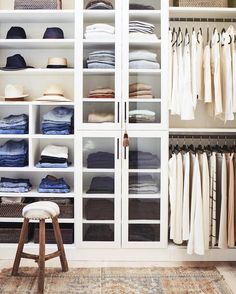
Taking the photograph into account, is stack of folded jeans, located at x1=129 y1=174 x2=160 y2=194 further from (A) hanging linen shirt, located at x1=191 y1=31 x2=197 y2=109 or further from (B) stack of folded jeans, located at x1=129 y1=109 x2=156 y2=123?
(A) hanging linen shirt, located at x1=191 y1=31 x2=197 y2=109

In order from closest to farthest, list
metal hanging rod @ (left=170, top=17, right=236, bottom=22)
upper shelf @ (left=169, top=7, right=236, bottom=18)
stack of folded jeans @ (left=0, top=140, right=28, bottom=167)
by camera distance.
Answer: upper shelf @ (left=169, top=7, right=236, bottom=18) < stack of folded jeans @ (left=0, top=140, right=28, bottom=167) < metal hanging rod @ (left=170, top=17, right=236, bottom=22)

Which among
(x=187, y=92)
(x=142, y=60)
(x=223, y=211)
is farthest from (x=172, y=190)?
(x=142, y=60)

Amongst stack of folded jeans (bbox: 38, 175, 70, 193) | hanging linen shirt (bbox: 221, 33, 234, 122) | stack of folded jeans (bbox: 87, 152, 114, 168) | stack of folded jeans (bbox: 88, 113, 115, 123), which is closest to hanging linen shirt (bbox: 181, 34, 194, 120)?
hanging linen shirt (bbox: 221, 33, 234, 122)

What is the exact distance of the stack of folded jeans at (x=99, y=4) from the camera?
11.5 feet

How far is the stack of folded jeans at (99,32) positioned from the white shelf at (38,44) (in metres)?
0.14

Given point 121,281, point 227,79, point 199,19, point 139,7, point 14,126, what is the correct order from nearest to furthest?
point 121,281, point 227,79, point 139,7, point 14,126, point 199,19

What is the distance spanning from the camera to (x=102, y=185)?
3568 mm

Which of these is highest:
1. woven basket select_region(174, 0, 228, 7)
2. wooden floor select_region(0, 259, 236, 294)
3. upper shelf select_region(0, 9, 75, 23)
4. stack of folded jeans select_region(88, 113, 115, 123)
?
woven basket select_region(174, 0, 228, 7)

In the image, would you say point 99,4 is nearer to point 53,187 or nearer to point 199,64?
point 199,64

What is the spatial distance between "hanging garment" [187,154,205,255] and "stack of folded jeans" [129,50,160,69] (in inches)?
31.5

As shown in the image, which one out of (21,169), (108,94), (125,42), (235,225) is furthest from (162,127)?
(21,169)

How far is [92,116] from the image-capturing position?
3.54 meters

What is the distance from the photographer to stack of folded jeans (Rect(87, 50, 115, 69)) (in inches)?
139

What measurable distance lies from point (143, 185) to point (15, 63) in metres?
1.43
